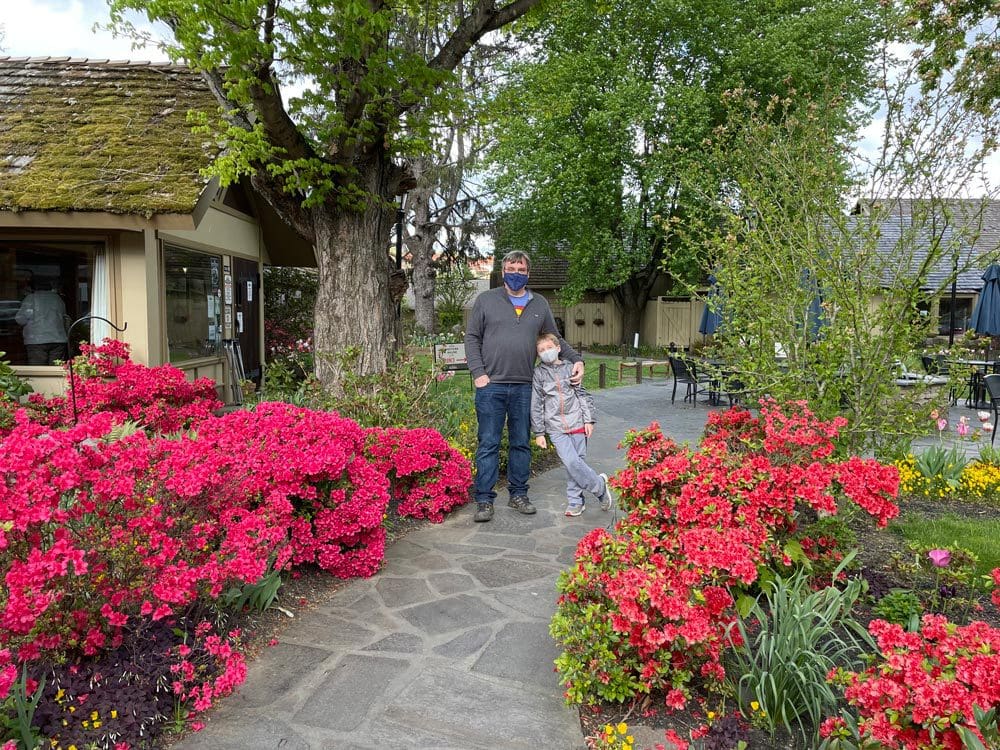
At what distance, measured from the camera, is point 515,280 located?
16.7 feet

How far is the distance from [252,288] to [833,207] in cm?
934

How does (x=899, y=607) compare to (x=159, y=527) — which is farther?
(x=899, y=607)

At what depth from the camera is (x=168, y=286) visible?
8.35m

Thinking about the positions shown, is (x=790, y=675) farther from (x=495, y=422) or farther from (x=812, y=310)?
(x=812, y=310)

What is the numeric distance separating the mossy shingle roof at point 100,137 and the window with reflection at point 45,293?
34.6 inches

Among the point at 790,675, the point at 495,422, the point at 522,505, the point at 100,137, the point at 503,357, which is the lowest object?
the point at 522,505

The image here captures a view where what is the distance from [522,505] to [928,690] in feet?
12.1

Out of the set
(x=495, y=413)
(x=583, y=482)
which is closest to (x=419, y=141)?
(x=495, y=413)

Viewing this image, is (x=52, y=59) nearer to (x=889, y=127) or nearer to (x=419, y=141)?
(x=419, y=141)

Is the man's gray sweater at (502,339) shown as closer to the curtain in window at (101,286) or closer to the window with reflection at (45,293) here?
the curtain in window at (101,286)

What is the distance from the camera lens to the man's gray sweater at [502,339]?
5.05m

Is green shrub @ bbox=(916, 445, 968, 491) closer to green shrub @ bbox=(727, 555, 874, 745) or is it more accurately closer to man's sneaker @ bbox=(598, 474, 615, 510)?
man's sneaker @ bbox=(598, 474, 615, 510)

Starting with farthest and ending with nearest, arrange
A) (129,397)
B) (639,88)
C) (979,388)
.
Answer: (639,88) < (979,388) < (129,397)

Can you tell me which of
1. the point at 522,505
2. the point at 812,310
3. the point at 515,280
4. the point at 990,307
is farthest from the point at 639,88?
the point at 522,505
